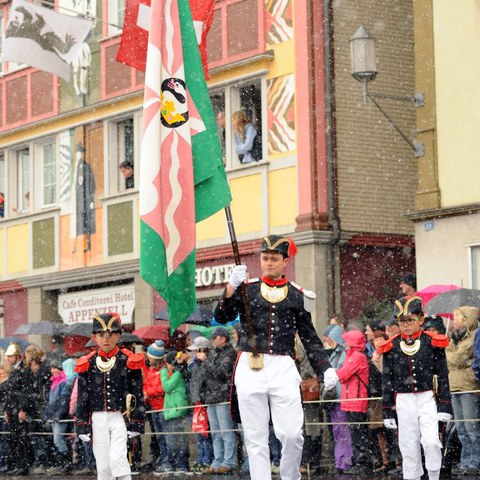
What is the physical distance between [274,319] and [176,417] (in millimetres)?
8700

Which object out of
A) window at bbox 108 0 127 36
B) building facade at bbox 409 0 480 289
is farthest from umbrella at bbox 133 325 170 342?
window at bbox 108 0 127 36

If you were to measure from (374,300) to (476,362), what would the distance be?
31.5 feet

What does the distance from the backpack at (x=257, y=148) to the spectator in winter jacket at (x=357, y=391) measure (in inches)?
347

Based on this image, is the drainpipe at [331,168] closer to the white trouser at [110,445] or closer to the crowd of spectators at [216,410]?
the crowd of spectators at [216,410]

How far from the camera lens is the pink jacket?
18391 millimetres

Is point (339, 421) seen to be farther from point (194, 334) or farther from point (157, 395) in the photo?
point (194, 334)

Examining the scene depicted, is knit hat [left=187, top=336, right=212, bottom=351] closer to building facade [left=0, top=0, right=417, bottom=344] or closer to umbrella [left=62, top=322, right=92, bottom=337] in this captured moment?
building facade [left=0, top=0, right=417, bottom=344]

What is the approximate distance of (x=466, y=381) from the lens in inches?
676

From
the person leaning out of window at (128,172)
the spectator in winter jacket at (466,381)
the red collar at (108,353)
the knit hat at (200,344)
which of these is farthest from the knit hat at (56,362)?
the red collar at (108,353)

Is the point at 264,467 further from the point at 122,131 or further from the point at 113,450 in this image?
the point at 122,131

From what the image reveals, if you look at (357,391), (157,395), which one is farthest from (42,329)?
(357,391)

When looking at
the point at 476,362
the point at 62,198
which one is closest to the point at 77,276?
the point at 62,198

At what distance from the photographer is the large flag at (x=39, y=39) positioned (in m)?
27.8

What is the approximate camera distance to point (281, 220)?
26453mm
